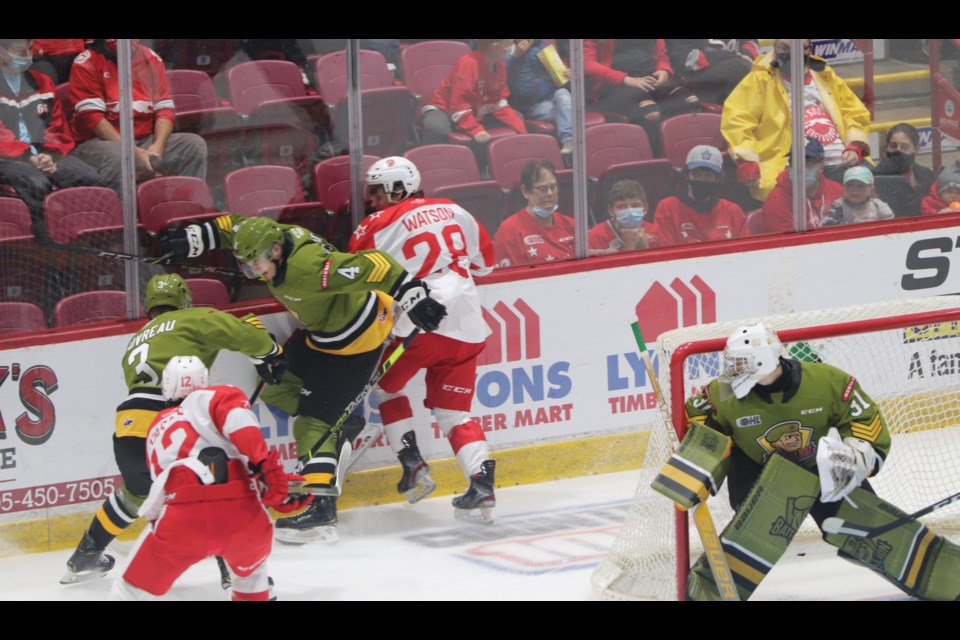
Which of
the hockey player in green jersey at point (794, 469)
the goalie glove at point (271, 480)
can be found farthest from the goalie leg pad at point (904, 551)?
the goalie glove at point (271, 480)

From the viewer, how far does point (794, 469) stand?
4.63 metres

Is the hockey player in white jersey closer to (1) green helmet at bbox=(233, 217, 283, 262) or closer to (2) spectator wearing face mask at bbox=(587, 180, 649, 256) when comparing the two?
(1) green helmet at bbox=(233, 217, 283, 262)

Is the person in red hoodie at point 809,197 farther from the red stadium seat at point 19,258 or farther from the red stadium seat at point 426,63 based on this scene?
the red stadium seat at point 19,258

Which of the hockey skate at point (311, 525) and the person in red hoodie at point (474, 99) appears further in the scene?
the person in red hoodie at point (474, 99)

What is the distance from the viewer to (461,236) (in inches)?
231

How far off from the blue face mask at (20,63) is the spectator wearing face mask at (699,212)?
7.92ft

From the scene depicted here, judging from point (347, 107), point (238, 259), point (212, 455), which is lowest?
point (212, 455)

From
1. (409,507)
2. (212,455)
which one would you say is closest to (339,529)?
(409,507)

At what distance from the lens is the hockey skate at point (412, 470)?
19.3ft

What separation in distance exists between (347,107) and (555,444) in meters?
1.51

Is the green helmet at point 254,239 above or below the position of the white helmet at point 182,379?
above

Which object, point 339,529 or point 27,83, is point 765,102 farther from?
point 27,83

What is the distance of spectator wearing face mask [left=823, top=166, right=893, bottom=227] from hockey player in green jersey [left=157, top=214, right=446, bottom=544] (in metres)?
2.03

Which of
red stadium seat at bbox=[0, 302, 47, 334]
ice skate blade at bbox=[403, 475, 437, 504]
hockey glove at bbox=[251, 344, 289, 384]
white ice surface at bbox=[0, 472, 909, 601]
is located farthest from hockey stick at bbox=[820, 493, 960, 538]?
red stadium seat at bbox=[0, 302, 47, 334]
